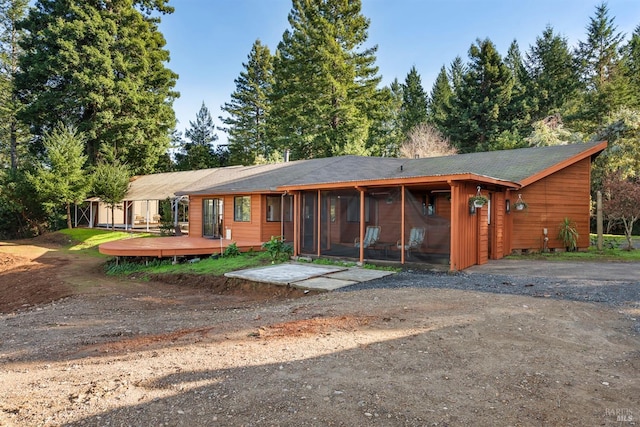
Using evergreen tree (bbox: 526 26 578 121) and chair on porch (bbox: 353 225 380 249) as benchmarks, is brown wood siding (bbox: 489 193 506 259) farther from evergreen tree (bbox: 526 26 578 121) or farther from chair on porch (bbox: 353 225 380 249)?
evergreen tree (bbox: 526 26 578 121)

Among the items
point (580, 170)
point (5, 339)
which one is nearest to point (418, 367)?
point (5, 339)

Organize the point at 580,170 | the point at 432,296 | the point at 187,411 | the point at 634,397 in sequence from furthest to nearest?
the point at 580,170
the point at 432,296
the point at 634,397
the point at 187,411

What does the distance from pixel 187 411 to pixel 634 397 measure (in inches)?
130

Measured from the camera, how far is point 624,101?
74.3 ft

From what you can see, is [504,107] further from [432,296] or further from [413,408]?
[413,408]

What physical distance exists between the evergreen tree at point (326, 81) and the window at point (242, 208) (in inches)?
497

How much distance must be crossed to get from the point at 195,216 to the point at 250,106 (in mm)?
24712

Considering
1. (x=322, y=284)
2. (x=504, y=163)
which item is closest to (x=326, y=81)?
(x=504, y=163)

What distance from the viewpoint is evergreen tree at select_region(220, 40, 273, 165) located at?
3881 cm

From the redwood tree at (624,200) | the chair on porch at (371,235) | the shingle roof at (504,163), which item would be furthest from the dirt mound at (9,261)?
the redwood tree at (624,200)

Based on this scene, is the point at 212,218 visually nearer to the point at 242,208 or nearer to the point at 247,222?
the point at 242,208

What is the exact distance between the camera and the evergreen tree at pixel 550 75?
29.2 meters

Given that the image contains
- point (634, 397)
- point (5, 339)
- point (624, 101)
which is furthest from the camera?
point (624, 101)

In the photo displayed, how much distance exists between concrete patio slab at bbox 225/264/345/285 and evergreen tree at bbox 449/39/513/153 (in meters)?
21.5
